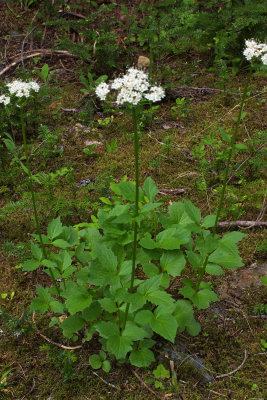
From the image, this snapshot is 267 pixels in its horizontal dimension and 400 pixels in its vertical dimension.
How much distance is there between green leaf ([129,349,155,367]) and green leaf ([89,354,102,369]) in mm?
239

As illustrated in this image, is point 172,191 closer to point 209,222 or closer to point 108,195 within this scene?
point 108,195

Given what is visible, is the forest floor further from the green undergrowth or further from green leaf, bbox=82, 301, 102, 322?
green leaf, bbox=82, 301, 102, 322

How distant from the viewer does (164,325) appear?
80.0 inches

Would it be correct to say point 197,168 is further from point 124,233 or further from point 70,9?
point 70,9

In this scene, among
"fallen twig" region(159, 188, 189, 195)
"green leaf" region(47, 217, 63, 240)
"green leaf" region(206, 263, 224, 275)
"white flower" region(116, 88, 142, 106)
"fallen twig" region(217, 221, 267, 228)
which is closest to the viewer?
"white flower" region(116, 88, 142, 106)

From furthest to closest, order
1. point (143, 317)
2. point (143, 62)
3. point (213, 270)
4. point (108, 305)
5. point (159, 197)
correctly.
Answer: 1. point (143, 62)
2. point (159, 197)
3. point (213, 270)
4. point (108, 305)
5. point (143, 317)

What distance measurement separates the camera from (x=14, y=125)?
14.1 feet

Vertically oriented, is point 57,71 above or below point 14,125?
above

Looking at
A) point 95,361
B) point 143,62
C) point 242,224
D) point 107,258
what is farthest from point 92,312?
point 143,62

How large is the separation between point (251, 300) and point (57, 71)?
14.7ft

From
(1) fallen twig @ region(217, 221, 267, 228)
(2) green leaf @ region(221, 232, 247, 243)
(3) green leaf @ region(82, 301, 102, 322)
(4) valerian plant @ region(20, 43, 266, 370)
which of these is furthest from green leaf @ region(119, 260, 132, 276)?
(1) fallen twig @ region(217, 221, 267, 228)

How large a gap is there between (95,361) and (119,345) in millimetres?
377

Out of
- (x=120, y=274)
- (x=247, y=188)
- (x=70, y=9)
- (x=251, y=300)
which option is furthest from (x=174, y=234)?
(x=70, y=9)

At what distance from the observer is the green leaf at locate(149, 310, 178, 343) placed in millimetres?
1985
